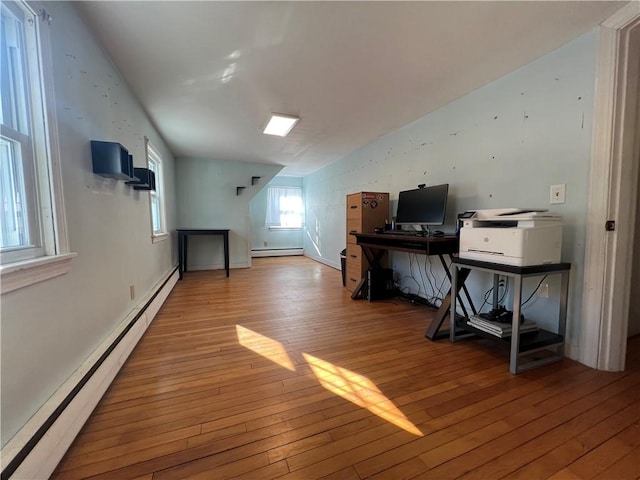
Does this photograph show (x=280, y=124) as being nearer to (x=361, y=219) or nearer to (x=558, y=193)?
(x=361, y=219)

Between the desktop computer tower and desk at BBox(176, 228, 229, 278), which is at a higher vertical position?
desk at BBox(176, 228, 229, 278)

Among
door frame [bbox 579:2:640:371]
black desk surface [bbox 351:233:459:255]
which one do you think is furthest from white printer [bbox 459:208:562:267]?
black desk surface [bbox 351:233:459:255]

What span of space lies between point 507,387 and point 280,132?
11.3ft

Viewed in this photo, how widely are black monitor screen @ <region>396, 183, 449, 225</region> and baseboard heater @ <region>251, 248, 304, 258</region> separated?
4451mm

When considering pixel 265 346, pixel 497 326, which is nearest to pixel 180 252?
pixel 265 346

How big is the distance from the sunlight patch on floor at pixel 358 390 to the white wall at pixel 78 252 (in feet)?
4.15

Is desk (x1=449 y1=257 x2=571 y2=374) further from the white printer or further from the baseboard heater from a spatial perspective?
the baseboard heater

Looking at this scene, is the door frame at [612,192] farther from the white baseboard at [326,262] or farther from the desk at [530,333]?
the white baseboard at [326,262]

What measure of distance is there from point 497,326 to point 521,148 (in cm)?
138

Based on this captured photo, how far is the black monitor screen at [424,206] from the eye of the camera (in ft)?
8.28

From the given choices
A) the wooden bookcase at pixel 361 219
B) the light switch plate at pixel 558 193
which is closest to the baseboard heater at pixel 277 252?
the wooden bookcase at pixel 361 219

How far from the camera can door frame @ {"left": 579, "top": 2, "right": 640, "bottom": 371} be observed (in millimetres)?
1576

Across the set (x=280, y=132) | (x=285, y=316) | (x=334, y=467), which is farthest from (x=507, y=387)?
(x=280, y=132)

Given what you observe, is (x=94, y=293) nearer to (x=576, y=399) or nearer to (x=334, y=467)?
(x=334, y=467)
